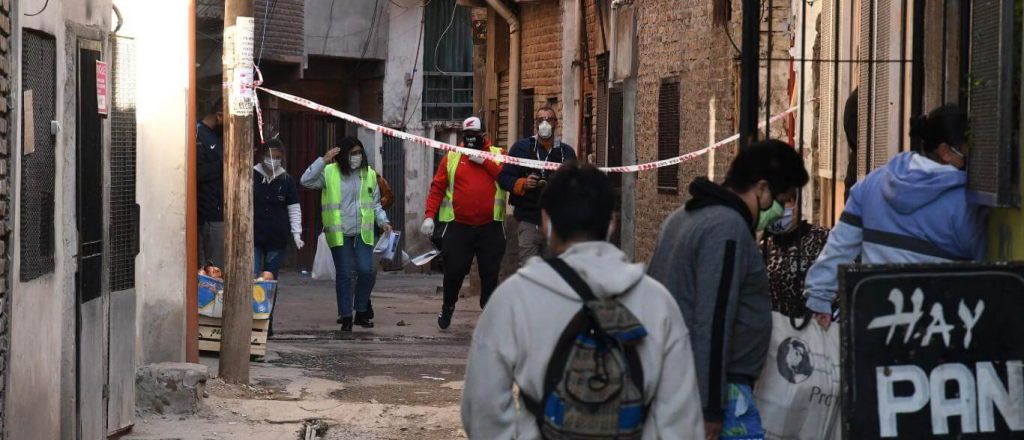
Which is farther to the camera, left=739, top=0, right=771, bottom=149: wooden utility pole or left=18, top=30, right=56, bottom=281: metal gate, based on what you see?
left=18, top=30, right=56, bottom=281: metal gate

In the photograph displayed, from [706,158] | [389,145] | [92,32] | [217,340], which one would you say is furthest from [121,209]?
[389,145]

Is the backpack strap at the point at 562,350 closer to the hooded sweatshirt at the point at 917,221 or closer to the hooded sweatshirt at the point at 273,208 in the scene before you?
the hooded sweatshirt at the point at 917,221

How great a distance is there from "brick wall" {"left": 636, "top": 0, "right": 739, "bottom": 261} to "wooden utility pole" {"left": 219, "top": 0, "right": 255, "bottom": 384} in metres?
5.20

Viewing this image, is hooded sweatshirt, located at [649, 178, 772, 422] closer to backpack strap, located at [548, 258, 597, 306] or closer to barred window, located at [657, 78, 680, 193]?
backpack strap, located at [548, 258, 597, 306]

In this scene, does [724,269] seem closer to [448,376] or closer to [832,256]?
[832,256]

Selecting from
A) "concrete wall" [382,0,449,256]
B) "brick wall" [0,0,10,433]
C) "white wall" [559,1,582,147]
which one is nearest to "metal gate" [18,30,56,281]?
"brick wall" [0,0,10,433]

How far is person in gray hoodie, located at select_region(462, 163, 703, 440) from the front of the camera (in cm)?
396

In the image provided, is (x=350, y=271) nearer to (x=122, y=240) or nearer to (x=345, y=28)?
(x=122, y=240)

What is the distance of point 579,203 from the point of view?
407cm

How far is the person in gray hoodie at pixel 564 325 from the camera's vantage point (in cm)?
396

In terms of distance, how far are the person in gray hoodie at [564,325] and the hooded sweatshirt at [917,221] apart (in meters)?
1.68

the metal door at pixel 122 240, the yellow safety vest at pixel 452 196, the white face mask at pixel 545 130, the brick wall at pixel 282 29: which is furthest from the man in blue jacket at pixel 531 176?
the brick wall at pixel 282 29

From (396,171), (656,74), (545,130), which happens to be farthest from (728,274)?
(396,171)

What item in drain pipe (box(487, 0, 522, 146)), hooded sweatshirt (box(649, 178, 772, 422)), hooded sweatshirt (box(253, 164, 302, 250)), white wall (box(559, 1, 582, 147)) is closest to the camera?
hooded sweatshirt (box(649, 178, 772, 422))
